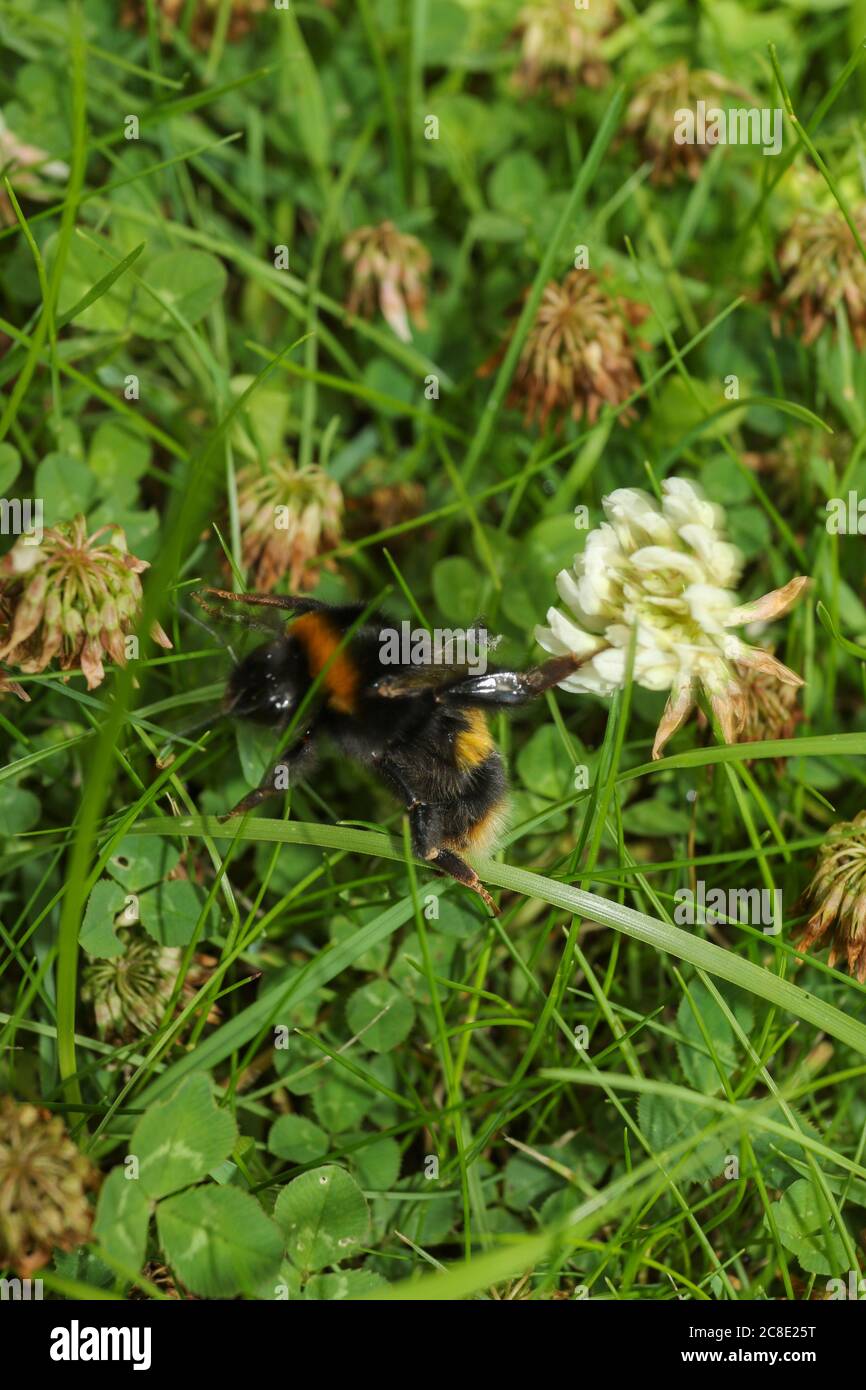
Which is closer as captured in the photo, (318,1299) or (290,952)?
(318,1299)

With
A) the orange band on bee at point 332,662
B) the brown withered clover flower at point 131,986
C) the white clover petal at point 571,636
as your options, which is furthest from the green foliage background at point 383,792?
the orange band on bee at point 332,662

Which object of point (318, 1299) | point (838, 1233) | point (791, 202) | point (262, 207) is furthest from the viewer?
point (262, 207)

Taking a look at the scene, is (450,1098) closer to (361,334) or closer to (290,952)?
(290,952)

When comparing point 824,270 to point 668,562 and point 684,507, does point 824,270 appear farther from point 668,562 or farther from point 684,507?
point 668,562

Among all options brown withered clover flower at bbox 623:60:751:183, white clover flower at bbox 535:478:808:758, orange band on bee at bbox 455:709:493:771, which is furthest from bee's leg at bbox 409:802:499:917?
brown withered clover flower at bbox 623:60:751:183

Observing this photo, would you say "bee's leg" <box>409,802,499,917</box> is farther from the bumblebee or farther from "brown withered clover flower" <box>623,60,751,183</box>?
"brown withered clover flower" <box>623,60,751,183</box>

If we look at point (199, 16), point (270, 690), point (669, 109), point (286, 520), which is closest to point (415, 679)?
point (270, 690)

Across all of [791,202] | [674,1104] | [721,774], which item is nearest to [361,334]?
[791,202]
